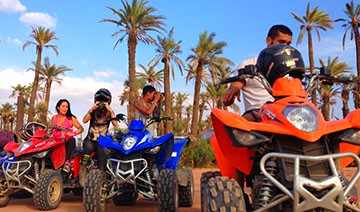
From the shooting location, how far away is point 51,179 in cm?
634

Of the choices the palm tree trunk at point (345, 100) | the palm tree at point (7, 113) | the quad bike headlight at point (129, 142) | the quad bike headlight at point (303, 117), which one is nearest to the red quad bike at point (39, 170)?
the quad bike headlight at point (129, 142)

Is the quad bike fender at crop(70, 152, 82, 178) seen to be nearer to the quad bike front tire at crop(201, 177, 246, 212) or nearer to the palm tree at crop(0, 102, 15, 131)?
the quad bike front tire at crop(201, 177, 246, 212)

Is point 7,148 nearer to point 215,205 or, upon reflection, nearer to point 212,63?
point 215,205

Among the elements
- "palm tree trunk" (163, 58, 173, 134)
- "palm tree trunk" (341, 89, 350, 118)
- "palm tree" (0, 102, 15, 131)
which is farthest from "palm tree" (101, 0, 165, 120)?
"palm tree" (0, 102, 15, 131)

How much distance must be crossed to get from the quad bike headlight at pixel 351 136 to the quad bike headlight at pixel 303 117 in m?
0.30

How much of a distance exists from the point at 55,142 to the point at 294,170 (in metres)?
5.02

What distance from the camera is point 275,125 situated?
2959 mm

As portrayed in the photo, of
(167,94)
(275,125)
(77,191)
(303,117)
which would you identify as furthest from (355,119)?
(167,94)

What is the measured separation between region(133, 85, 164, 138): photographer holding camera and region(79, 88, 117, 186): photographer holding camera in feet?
2.30

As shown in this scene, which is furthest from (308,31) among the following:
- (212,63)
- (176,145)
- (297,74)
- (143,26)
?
(297,74)

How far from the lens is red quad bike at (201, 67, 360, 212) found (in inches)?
105

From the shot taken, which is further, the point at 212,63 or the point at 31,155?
the point at 212,63

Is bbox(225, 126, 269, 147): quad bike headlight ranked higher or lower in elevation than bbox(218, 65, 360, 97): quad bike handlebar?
lower

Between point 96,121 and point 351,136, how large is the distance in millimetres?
5091
